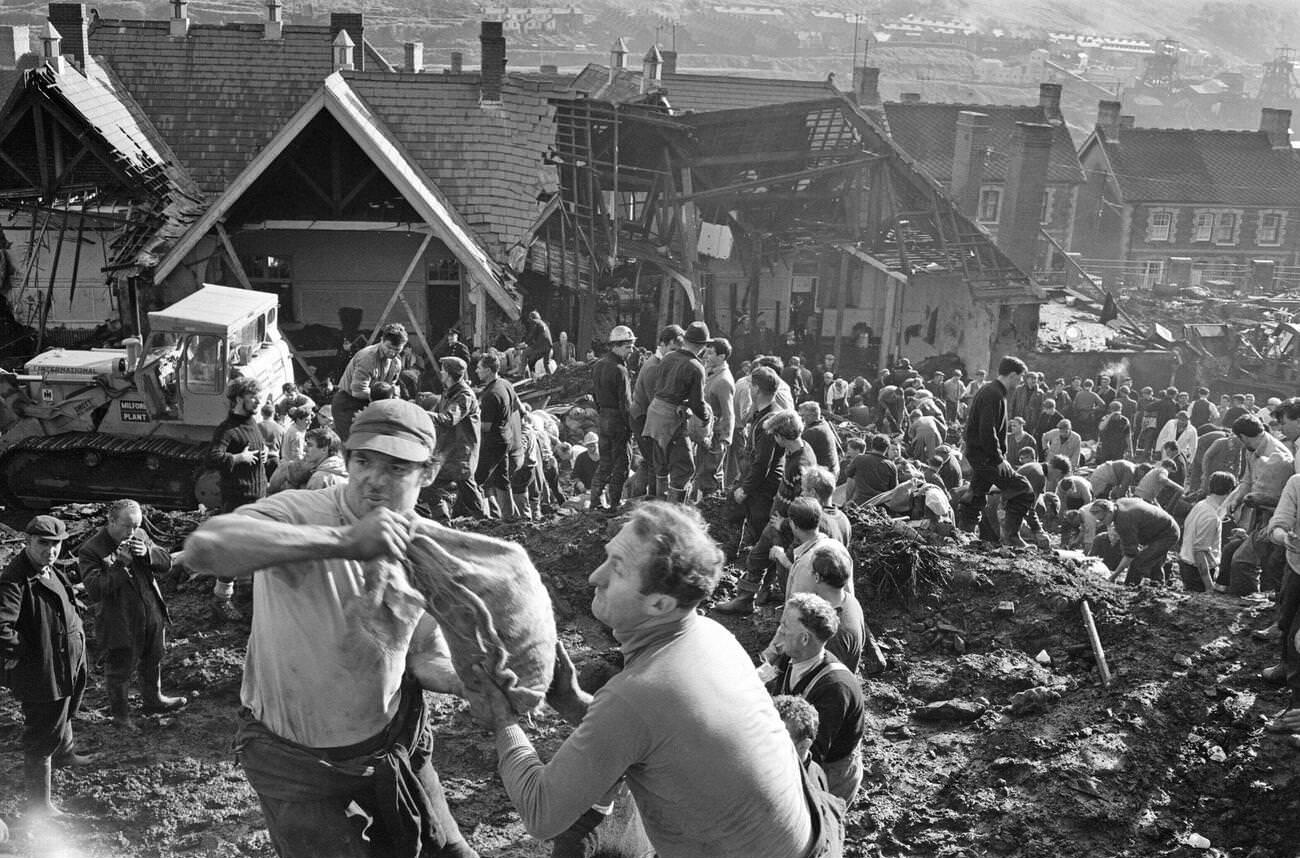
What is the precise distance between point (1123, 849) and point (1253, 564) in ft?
16.7

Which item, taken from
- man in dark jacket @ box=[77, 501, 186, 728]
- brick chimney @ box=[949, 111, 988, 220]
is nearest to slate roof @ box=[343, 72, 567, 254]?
man in dark jacket @ box=[77, 501, 186, 728]

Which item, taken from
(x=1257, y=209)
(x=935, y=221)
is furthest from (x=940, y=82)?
(x=935, y=221)

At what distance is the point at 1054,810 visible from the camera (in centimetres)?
735

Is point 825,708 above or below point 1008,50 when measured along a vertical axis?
below

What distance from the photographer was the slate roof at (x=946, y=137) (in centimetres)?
5072

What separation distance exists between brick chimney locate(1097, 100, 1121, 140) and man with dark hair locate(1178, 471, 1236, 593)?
46.4 meters

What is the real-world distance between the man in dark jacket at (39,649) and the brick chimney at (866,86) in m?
45.6

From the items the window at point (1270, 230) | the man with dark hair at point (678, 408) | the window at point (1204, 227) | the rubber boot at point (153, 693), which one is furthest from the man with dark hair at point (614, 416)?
the window at point (1270, 230)

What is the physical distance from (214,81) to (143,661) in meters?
21.2

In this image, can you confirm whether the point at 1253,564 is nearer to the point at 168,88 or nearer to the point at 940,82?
the point at 168,88

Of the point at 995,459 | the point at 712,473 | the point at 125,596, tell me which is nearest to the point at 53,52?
the point at 712,473

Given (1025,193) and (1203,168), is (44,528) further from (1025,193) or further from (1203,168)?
(1203,168)

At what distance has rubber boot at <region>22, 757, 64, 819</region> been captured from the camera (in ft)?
23.4

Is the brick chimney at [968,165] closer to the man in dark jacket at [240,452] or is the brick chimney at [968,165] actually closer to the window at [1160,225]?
the window at [1160,225]
